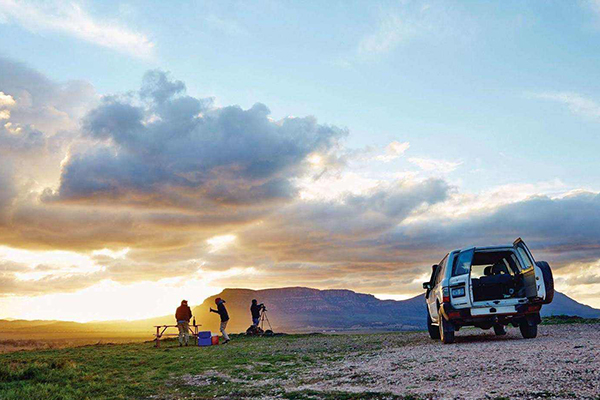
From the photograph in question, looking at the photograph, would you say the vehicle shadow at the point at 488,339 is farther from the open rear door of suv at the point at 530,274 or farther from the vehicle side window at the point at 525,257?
the vehicle side window at the point at 525,257

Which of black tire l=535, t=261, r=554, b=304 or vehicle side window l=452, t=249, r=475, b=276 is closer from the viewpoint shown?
black tire l=535, t=261, r=554, b=304

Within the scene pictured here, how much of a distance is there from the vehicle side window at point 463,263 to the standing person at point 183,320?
15399 millimetres

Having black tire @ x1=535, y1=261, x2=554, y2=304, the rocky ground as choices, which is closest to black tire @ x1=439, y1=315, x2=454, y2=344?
the rocky ground

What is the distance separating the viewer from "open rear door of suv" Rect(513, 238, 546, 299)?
52.0ft

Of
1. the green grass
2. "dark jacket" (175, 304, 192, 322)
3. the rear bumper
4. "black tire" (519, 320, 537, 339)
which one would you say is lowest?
the green grass

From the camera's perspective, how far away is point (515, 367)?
1052 centimetres

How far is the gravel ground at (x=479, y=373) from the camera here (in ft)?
28.5

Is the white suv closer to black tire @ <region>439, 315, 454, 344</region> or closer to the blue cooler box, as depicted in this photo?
black tire @ <region>439, 315, 454, 344</region>

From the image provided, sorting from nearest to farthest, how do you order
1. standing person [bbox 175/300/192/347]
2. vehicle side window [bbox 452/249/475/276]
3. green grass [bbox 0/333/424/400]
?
green grass [bbox 0/333/424/400] → vehicle side window [bbox 452/249/475/276] → standing person [bbox 175/300/192/347]

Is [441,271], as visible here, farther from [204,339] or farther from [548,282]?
[204,339]

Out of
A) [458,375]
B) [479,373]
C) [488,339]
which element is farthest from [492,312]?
[458,375]

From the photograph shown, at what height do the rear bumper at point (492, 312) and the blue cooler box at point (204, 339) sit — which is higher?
the rear bumper at point (492, 312)

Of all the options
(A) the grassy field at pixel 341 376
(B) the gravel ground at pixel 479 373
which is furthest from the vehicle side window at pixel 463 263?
(A) the grassy field at pixel 341 376

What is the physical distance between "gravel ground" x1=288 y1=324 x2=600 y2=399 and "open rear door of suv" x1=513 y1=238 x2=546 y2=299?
1.97 meters
